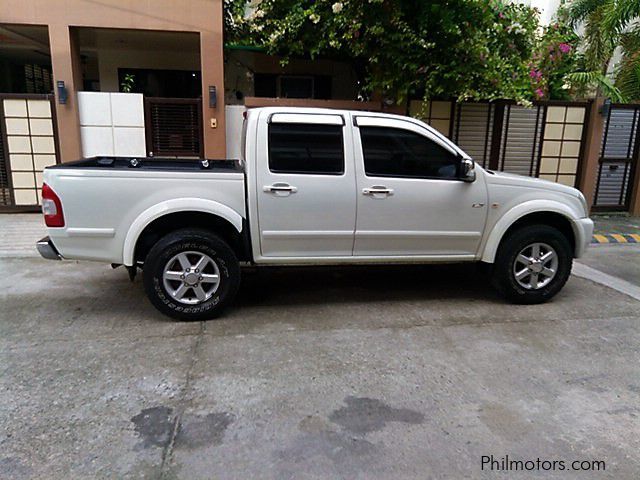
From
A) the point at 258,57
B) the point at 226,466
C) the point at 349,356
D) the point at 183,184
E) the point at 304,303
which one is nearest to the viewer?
the point at 226,466

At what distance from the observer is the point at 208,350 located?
4.15 metres

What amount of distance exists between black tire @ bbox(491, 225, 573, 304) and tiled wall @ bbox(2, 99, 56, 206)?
7.63 m

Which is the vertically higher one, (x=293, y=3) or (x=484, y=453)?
(x=293, y=3)

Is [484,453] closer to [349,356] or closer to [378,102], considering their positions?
[349,356]

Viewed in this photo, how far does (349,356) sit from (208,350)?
3.82 feet

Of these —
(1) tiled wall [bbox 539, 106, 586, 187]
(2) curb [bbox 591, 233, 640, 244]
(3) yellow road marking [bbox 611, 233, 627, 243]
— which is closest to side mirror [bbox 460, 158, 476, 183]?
(2) curb [bbox 591, 233, 640, 244]

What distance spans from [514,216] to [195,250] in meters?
3.19

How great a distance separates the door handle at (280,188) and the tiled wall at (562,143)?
23.3 feet

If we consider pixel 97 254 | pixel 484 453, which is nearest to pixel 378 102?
pixel 97 254

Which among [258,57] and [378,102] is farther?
[258,57]

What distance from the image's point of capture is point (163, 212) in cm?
446

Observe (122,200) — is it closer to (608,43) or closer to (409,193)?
(409,193)

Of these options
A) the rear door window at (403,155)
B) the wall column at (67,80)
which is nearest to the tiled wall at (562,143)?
the rear door window at (403,155)

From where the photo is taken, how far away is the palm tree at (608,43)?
10.6 metres
